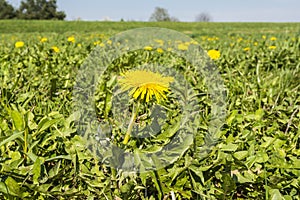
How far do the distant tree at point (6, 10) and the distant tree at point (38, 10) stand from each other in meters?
1.23

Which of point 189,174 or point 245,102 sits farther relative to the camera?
point 245,102

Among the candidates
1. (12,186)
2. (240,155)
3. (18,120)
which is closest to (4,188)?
(12,186)

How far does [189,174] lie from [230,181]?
5.0 inches

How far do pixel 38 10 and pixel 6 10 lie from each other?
4757 millimetres

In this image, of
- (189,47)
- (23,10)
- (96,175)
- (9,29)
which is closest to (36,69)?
(96,175)

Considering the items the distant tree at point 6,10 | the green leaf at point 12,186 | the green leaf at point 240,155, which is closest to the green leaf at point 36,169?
the green leaf at point 12,186

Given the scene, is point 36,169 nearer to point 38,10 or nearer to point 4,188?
point 4,188

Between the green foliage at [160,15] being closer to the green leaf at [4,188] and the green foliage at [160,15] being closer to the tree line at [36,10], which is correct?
the tree line at [36,10]

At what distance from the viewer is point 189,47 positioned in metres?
4.04

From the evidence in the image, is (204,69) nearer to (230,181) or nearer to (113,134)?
(113,134)

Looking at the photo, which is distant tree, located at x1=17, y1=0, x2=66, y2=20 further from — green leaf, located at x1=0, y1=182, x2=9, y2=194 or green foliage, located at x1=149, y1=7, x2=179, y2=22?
green leaf, located at x1=0, y1=182, x2=9, y2=194

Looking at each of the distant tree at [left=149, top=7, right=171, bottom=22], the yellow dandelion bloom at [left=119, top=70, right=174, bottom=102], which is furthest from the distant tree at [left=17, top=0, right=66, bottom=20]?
the yellow dandelion bloom at [left=119, top=70, right=174, bottom=102]

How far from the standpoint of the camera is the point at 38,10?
51.4m

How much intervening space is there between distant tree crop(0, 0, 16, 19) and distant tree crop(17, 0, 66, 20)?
123 centimetres
